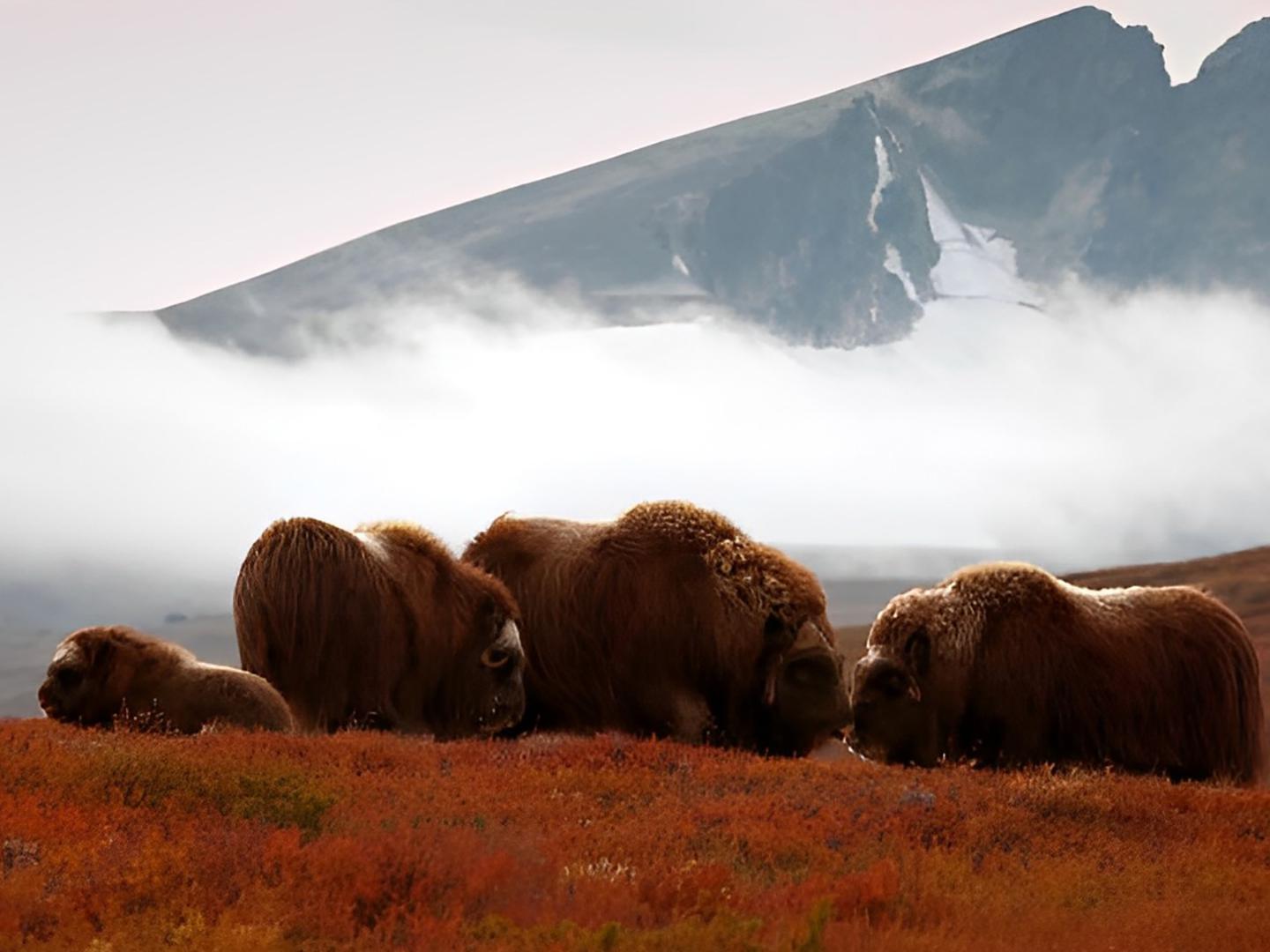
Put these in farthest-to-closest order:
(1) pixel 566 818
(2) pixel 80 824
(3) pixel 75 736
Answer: (3) pixel 75 736 → (1) pixel 566 818 → (2) pixel 80 824

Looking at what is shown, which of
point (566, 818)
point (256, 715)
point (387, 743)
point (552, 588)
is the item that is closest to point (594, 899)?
point (566, 818)

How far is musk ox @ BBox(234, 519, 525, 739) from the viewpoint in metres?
16.4

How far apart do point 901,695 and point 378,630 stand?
531 centimetres

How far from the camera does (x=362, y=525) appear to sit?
59.1 ft

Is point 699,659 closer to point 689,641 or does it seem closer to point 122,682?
point 689,641

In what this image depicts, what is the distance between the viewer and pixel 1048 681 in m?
16.9

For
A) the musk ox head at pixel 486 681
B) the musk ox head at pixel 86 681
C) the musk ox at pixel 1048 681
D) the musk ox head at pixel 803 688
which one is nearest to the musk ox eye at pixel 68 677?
the musk ox head at pixel 86 681

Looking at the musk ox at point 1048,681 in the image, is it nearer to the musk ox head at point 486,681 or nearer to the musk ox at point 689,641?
the musk ox at point 689,641

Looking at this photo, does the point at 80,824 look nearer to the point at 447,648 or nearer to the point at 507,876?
the point at 507,876

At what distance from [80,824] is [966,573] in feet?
35.2

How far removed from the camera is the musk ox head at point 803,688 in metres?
17.5

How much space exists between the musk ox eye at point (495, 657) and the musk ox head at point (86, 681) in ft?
11.7

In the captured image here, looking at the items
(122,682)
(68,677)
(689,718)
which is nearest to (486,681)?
(689,718)

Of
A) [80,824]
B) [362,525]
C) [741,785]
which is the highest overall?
[362,525]
